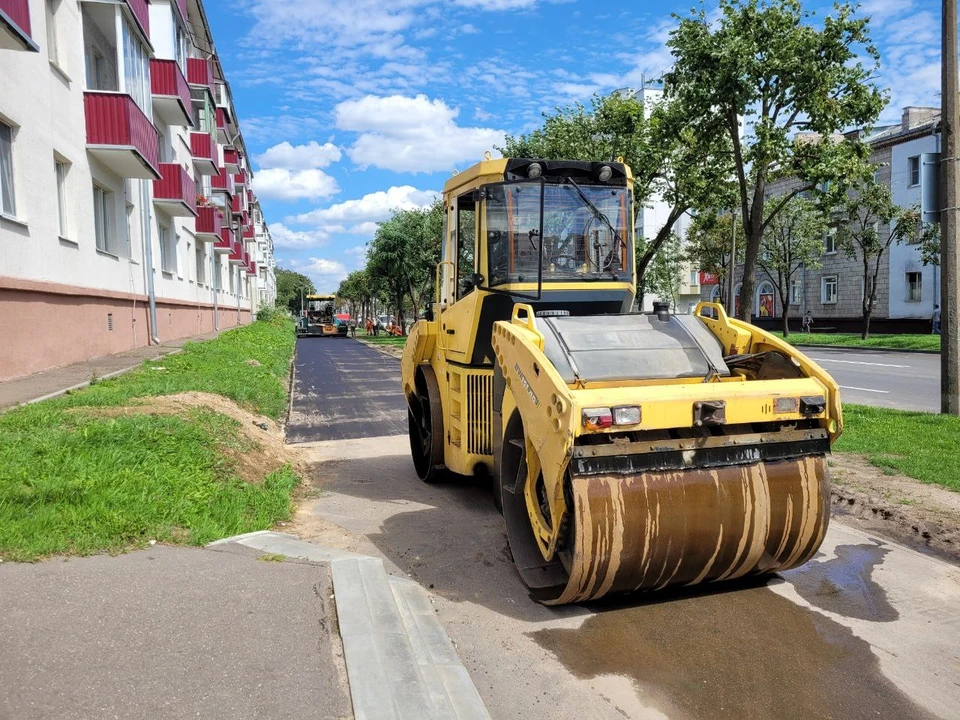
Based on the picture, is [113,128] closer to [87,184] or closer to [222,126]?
[87,184]

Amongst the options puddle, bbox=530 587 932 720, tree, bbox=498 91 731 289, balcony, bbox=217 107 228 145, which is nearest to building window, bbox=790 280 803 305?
tree, bbox=498 91 731 289

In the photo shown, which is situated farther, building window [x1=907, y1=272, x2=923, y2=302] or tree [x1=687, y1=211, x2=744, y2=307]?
tree [x1=687, y1=211, x2=744, y2=307]

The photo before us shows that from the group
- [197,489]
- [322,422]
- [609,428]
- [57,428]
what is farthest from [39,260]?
[609,428]

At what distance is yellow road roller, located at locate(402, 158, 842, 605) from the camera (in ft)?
13.0

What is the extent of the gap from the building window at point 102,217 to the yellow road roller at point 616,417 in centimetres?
A: 1226

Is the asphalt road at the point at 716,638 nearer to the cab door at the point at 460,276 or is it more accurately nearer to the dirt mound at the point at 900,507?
the dirt mound at the point at 900,507

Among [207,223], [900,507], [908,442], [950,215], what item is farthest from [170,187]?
[900,507]

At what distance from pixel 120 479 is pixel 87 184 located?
36.8 ft

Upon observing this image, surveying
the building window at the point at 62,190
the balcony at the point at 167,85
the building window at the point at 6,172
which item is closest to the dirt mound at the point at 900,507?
the building window at the point at 6,172

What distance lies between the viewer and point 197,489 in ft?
18.7

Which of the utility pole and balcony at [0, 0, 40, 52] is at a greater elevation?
balcony at [0, 0, 40, 52]

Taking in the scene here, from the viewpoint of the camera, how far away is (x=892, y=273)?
3703cm

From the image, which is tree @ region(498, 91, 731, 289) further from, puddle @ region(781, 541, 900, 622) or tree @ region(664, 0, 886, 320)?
puddle @ region(781, 541, 900, 622)

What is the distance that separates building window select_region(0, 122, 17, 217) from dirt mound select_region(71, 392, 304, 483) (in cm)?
437
